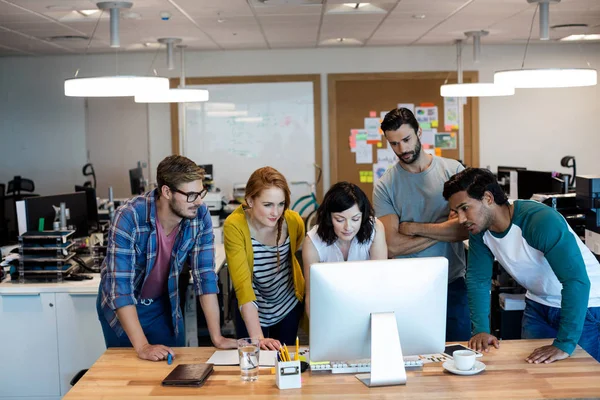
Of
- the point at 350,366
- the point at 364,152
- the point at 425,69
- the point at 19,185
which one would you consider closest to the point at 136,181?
the point at 19,185

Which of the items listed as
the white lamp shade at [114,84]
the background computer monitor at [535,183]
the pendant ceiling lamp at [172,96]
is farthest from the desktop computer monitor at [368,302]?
the background computer monitor at [535,183]

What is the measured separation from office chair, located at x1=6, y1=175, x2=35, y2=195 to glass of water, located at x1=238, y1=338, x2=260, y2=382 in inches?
271

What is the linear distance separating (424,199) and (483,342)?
33.7 inches

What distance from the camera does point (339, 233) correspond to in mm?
2867

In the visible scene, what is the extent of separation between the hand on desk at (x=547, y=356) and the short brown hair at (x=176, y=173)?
1433 millimetres

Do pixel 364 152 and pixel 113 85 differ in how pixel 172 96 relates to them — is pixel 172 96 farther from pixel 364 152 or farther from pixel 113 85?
pixel 364 152

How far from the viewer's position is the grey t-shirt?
340cm

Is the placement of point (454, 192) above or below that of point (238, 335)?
above

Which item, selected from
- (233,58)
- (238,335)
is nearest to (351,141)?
(233,58)

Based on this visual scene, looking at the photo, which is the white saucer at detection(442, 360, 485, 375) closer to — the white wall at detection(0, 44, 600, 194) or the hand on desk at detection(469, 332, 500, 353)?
the hand on desk at detection(469, 332, 500, 353)

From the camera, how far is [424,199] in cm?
342

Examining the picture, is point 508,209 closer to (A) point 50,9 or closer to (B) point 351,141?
(A) point 50,9

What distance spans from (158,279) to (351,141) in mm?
6264

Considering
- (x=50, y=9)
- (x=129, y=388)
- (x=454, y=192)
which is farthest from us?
(x=50, y=9)
